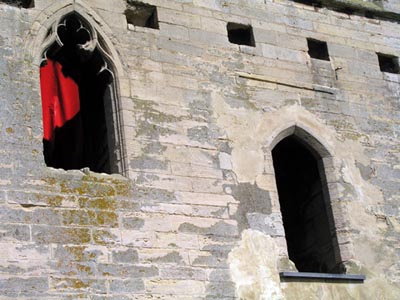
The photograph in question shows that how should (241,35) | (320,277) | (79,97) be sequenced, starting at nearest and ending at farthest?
(320,277) → (79,97) → (241,35)

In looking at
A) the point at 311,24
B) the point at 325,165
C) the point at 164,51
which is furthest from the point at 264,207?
the point at 311,24

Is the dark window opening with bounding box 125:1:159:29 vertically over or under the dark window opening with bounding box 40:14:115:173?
over

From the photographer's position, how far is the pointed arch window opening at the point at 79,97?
29.1ft

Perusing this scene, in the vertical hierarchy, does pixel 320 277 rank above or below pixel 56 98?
below

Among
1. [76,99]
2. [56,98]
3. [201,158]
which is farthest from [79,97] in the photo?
[201,158]

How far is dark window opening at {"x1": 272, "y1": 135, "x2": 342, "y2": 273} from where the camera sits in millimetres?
9867

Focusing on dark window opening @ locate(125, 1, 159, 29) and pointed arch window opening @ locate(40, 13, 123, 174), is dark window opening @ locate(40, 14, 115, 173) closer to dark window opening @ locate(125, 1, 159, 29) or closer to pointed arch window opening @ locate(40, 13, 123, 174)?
pointed arch window opening @ locate(40, 13, 123, 174)

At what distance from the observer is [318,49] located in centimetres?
1062

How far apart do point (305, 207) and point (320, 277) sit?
4.43 ft

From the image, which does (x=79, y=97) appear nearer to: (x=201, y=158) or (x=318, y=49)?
(x=201, y=158)

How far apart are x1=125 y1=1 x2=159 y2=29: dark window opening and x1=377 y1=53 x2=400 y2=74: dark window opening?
282cm

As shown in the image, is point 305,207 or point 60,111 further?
point 305,207

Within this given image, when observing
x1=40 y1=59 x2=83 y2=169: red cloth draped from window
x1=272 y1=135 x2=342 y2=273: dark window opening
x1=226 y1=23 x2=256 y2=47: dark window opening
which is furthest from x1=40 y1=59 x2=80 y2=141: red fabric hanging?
x1=272 y1=135 x2=342 y2=273: dark window opening

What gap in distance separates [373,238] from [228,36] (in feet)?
8.05
